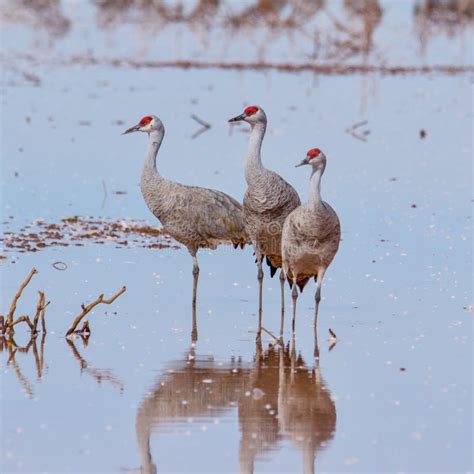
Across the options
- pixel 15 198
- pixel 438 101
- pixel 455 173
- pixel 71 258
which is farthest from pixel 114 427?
pixel 438 101

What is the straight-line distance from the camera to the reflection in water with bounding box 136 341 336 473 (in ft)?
28.7

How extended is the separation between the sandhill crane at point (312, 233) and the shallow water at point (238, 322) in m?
0.58

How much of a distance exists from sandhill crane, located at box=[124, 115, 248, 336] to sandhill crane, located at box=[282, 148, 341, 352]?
1170 millimetres

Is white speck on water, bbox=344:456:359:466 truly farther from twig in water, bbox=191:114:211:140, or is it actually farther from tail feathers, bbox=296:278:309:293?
twig in water, bbox=191:114:211:140

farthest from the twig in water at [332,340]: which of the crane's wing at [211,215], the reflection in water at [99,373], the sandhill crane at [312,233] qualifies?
the reflection in water at [99,373]

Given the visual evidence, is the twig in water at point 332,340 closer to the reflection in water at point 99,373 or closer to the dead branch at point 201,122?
the reflection in water at point 99,373

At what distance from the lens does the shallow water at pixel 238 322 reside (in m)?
8.70

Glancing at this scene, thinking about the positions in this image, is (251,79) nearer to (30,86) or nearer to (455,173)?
(30,86)

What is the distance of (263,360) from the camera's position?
10805mm

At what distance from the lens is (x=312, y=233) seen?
1121cm

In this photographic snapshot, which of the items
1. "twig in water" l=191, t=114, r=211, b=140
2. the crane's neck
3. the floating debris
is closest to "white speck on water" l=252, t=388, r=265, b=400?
the crane's neck

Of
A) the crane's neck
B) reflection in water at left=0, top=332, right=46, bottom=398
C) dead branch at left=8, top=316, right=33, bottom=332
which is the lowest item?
reflection in water at left=0, top=332, right=46, bottom=398

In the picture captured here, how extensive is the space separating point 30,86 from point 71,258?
17.6m

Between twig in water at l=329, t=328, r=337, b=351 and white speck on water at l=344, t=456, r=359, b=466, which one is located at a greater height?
twig in water at l=329, t=328, r=337, b=351
